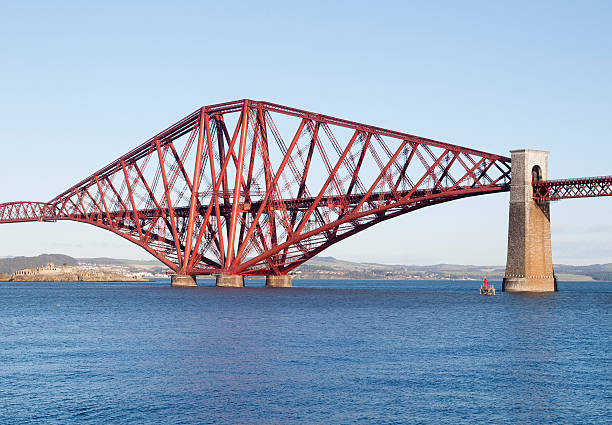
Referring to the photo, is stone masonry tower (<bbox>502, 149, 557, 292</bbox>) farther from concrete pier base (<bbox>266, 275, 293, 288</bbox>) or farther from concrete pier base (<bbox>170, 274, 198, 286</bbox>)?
concrete pier base (<bbox>170, 274, 198, 286</bbox>)

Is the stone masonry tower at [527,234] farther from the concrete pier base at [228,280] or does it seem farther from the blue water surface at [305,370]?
the concrete pier base at [228,280]

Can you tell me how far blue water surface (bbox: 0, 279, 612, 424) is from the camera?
2706cm

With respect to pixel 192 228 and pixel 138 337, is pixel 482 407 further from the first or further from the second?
pixel 192 228

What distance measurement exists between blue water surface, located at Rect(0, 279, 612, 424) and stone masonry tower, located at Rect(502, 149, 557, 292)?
22.1 metres

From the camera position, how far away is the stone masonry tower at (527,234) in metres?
83.1

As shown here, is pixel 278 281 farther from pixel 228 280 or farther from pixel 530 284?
pixel 530 284

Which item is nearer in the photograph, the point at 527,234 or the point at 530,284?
the point at 527,234

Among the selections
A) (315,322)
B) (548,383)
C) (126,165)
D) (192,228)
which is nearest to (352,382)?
(548,383)

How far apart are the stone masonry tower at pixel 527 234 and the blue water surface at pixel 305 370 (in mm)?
22086

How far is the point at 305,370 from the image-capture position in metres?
34.7

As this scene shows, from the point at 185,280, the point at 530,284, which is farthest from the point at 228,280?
the point at 530,284

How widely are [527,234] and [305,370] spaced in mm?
53291

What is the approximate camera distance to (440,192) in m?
92.2

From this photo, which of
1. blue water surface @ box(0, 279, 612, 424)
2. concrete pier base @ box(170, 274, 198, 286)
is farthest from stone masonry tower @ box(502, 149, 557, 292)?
concrete pier base @ box(170, 274, 198, 286)
